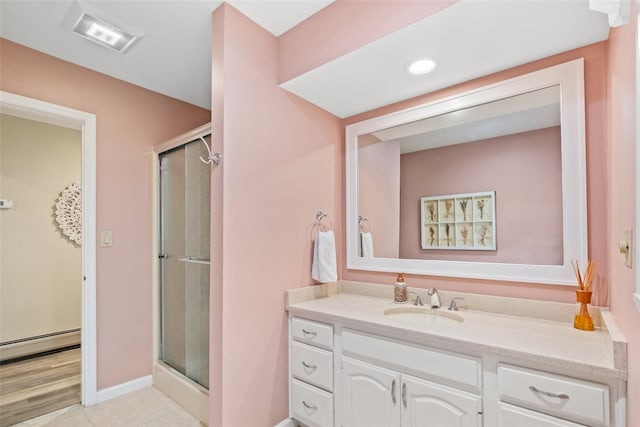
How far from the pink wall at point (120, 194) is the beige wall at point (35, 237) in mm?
1543

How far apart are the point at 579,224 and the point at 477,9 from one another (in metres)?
1.06

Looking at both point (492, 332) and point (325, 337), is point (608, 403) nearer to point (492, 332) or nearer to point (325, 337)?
point (492, 332)

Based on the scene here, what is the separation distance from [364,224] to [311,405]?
3.86ft

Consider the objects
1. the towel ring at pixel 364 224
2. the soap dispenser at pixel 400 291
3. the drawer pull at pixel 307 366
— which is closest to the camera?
the drawer pull at pixel 307 366

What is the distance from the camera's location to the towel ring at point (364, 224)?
7.45 feet

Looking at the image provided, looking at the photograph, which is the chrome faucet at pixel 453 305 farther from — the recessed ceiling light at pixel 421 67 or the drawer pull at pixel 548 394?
the recessed ceiling light at pixel 421 67

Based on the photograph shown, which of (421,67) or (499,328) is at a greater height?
(421,67)

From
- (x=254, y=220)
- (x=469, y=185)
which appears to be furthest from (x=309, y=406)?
(x=469, y=185)

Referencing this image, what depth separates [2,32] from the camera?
6.19 ft

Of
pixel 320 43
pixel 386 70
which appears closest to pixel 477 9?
pixel 386 70

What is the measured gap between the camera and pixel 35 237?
3207 millimetres

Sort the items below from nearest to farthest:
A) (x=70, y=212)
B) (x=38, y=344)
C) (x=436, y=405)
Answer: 1. (x=436, y=405)
2. (x=38, y=344)
3. (x=70, y=212)

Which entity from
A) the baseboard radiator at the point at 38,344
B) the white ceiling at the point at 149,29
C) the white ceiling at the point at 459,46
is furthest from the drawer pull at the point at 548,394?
the baseboard radiator at the point at 38,344

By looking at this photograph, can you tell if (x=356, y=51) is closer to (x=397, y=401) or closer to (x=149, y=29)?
(x=149, y=29)
